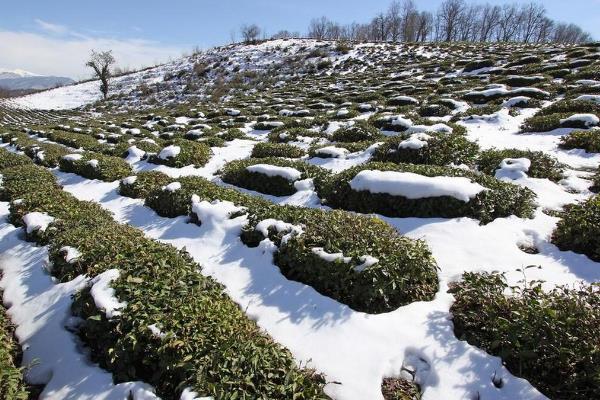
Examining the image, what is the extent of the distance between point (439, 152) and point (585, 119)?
23.8 feet

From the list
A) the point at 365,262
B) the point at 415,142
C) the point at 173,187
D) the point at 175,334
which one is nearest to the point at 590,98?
the point at 415,142

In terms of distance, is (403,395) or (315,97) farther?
(315,97)

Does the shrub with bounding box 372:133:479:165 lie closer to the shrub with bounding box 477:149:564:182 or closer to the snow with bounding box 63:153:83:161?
the shrub with bounding box 477:149:564:182

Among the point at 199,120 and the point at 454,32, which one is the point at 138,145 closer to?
the point at 199,120

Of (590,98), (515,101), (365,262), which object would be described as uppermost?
(590,98)

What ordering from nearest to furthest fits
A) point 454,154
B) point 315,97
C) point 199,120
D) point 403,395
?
1. point 403,395
2. point 454,154
3. point 199,120
4. point 315,97

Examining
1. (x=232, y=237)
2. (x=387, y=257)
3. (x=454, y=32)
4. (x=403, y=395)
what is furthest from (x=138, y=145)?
(x=454, y=32)

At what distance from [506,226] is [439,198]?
4.44 feet

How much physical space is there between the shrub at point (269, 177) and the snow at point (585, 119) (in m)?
10.4

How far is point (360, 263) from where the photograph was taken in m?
5.79

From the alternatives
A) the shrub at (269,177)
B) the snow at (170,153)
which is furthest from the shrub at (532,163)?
the snow at (170,153)

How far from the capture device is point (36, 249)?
7.93 metres

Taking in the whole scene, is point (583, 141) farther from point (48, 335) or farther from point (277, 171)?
point (48, 335)

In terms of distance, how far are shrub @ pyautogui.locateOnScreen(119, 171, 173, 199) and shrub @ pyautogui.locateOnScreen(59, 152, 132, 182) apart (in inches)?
69.6
